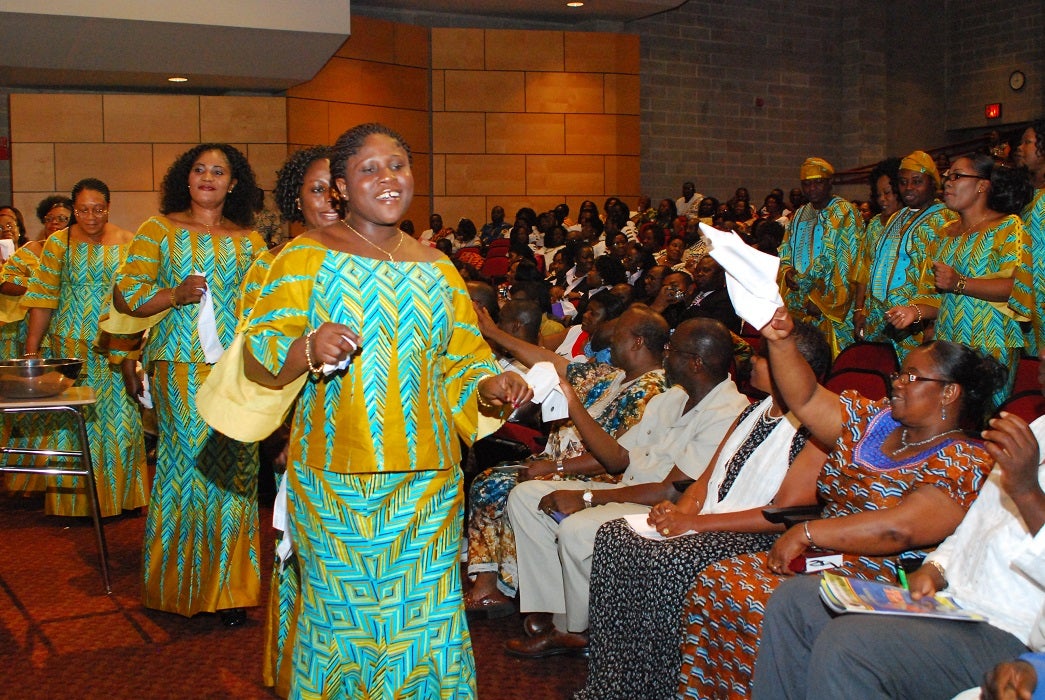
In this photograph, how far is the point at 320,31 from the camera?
1102 cm

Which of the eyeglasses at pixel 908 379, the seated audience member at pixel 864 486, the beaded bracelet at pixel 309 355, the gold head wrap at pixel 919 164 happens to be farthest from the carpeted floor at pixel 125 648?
the gold head wrap at pixel 919 164

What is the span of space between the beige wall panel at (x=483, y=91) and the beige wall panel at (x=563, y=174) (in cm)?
82

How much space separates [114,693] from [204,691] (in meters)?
0.29

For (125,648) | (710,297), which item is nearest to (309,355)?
(125,648)

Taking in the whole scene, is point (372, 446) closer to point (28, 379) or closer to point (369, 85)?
point (28, 379)

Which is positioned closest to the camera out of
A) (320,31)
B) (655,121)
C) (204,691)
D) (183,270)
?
(204,691)

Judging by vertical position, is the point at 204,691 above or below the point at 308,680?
below

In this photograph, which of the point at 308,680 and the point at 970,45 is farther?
the point at 970,45

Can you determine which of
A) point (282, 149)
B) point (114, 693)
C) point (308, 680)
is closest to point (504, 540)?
point (114, 693)

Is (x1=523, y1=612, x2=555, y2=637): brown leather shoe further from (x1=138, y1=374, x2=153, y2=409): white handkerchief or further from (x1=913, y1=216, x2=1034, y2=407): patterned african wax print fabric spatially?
(x1=913, y1=216, x2=1034, y2=407): patterned african wax print fabric

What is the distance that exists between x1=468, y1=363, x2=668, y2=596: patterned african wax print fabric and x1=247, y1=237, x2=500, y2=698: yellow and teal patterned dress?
5.74 feet

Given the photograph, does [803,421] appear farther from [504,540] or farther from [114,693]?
[114,693]

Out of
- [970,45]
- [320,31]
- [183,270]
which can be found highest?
[970,45]

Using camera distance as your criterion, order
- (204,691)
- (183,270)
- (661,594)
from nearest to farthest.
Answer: (661,594) < (204,691) < (183,270)
